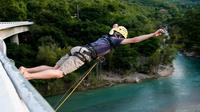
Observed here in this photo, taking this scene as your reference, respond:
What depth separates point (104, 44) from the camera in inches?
224

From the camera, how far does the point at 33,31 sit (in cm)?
3653

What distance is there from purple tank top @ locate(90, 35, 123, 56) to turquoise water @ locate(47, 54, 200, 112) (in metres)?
17.5

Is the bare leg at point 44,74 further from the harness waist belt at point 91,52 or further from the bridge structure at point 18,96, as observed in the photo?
the bridge structure at point 18,96

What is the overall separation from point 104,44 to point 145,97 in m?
21.6

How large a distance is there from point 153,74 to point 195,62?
9.83 meters

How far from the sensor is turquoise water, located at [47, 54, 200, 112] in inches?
944

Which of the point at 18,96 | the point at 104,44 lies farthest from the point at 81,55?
the point at 18,96

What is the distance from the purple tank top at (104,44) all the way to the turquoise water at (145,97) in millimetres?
17468

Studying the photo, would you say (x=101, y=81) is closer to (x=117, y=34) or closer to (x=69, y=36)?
(x=69, y=36)

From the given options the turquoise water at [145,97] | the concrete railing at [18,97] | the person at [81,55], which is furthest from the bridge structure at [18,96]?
the turquoise water at [145,97]

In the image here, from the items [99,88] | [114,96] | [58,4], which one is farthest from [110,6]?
[114,96]

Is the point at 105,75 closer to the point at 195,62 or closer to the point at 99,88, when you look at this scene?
the point at 99,88

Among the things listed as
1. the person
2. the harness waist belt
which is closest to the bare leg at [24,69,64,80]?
the person

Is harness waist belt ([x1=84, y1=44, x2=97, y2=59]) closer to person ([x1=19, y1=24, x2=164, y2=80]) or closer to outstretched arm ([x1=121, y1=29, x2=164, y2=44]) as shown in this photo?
person ([x1=19, y1=24, x2=164, y2=80])
